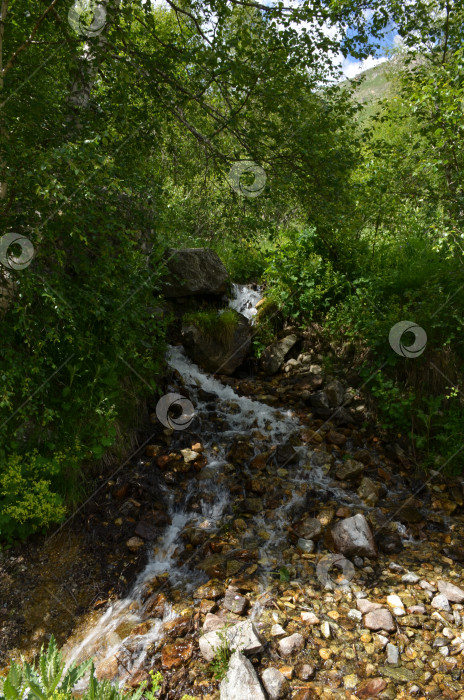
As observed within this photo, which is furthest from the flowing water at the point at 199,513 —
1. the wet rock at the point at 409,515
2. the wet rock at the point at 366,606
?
the wet rock at the point at 366,606

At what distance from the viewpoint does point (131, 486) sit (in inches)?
198

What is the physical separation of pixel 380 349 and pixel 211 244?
5.70 meters

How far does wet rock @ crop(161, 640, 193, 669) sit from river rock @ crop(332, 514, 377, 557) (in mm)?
1863

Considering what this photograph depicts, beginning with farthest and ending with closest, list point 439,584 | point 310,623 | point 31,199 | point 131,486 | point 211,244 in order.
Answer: point 211,244 < point 131,486 < point 439,584 < point 310,623 < point 31,199

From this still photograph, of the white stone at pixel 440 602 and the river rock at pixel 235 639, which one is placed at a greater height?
the white stone at pixel 440 602

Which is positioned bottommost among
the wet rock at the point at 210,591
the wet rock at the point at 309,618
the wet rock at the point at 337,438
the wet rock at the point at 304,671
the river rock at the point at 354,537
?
the wet rock at the point at 210,591

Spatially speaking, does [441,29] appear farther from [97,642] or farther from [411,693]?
[97,642]

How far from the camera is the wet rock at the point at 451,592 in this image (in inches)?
151

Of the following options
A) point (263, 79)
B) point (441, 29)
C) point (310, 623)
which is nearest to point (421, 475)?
point (310, 623)

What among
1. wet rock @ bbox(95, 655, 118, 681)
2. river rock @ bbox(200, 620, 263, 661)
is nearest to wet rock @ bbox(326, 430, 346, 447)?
river rock @ bbox(200, 620, 263, 661)

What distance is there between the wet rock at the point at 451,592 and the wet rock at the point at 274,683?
71.8 inches

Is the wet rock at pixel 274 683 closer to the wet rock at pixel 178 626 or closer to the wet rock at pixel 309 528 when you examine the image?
the wet rock at pixel 178 626

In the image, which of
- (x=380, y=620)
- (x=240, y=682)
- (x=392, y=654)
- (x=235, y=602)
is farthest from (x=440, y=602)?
(x=240, y=682)

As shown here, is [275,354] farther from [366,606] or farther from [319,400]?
[366,606]
